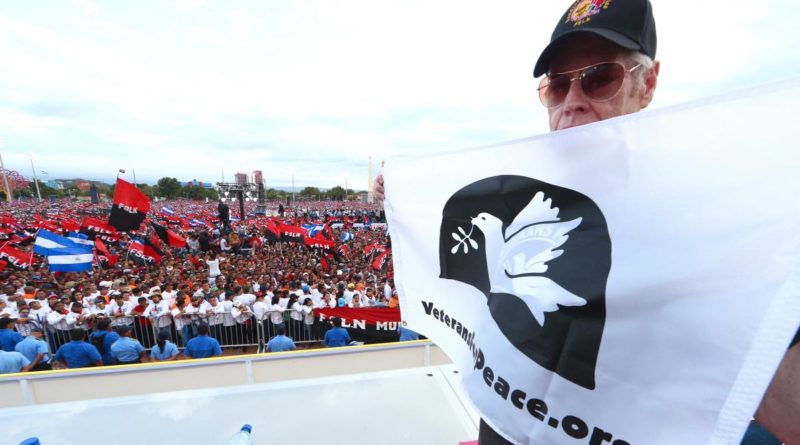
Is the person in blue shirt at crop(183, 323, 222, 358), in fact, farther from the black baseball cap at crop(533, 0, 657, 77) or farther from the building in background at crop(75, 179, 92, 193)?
the building in background at crop(75, 179, 92, 193)

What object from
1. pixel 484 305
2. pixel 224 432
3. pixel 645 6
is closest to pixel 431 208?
pixel 484 305

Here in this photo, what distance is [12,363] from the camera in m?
5.14

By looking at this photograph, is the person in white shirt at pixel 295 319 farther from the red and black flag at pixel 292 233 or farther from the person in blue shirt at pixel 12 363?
the red and black flag at pixel 292 233

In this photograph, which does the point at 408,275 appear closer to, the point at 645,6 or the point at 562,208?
the point at 562,208

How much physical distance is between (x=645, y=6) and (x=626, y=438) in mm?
1461

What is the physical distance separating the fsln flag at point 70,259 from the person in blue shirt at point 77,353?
548cm

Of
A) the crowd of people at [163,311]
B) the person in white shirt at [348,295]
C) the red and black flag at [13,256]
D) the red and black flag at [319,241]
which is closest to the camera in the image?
the crowd of people at [163,311]

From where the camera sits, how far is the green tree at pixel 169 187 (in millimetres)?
105312

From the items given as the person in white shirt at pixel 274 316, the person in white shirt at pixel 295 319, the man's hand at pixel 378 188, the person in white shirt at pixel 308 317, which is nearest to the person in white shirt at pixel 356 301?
the person in white shirt at pixel 308 317

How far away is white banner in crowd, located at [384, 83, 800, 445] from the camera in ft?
2.61

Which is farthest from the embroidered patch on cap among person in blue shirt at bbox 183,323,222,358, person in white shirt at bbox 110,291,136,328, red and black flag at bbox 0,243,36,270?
red and black flag at bbox 0,243,36,270

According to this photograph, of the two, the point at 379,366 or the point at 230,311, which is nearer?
the point at 379,366

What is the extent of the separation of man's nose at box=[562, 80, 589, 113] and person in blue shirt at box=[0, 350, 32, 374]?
7.85 metres

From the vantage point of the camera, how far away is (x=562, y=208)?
1.26 m
